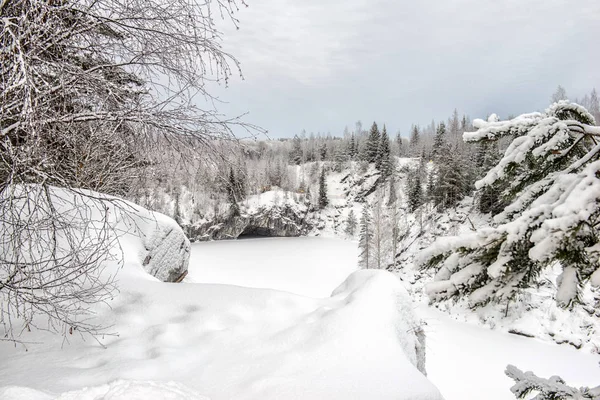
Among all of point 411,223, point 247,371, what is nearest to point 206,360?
point 247,371

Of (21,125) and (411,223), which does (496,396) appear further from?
(411,223)

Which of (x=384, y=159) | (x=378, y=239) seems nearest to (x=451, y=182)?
(x=378, y=239)

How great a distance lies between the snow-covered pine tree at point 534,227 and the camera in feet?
3.42

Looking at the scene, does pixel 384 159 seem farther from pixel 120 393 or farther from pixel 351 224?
pixel 120 393

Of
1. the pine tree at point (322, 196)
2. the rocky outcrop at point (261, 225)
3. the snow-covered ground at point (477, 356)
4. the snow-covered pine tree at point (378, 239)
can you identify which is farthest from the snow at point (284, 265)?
the pine tree at point (322, 196)

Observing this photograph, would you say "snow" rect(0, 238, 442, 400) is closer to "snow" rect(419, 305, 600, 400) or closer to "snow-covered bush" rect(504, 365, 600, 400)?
"snow-covered bush" rect(504, 365, 600, 400)

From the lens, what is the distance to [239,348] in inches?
103

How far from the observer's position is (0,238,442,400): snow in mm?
2105

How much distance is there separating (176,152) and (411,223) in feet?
119

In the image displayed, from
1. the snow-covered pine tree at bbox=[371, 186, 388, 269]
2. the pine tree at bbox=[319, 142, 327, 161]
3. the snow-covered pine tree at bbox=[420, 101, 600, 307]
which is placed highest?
the pine tree at bbox=[319, 142, 327, 161]

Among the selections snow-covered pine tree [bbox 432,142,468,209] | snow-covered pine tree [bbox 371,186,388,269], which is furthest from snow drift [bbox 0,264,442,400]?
snow-covered pine tree [bbox 432,142,468,209]

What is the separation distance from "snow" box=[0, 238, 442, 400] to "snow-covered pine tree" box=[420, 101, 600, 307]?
1.19m

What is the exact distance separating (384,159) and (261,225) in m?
28.3

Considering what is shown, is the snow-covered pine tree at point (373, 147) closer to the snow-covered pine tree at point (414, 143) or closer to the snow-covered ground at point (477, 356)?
the snow-covered pine tree at point (414, 143)
